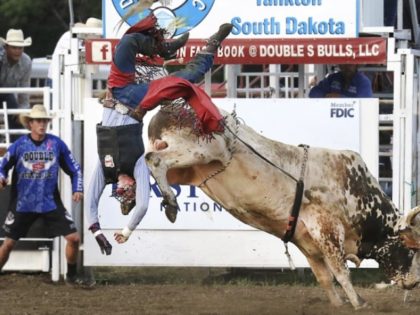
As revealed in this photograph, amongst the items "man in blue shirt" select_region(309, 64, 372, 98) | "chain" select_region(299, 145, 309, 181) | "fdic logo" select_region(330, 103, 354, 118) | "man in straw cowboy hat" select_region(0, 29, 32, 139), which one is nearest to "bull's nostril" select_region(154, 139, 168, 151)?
"chain" select_region(299, 145, 309, 181)

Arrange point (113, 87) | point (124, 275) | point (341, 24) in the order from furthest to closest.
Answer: point (124, 275), point (341, 24), point (113, 87)

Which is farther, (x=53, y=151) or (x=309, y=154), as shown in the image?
(x=53, y=151)

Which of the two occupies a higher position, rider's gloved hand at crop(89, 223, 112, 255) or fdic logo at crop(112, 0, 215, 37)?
fdic logo at crop(112, 0, 215, 37)

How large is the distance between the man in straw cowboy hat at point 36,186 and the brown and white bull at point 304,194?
2505 mm

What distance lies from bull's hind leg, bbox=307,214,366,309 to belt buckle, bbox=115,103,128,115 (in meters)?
1.69

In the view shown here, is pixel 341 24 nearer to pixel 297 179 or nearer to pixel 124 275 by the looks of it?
pixel 297 179

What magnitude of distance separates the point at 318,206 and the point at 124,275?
355 cm

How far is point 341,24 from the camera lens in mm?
12133

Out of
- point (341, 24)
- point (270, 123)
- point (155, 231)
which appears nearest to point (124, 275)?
point (155, 231)

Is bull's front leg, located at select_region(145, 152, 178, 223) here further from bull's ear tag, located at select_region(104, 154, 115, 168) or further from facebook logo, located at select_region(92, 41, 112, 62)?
facebook logo, located at select_region(92, 41, 112, 62)

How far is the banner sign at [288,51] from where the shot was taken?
1199 centimetres

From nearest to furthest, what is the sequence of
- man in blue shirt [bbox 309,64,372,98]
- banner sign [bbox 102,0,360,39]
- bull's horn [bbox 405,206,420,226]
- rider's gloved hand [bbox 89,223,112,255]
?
1. rider's gloved hand [bbox 89,223,112,255]
2. bull's horn [bbox 405,206,420,226]
3. banner sign [bbox 102,0,360,39]
4. man in blue shirt [bbox 309,64,372,98]

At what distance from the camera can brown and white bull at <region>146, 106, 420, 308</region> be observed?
387 inches

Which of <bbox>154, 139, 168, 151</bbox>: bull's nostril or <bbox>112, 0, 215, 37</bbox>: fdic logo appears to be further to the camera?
<bbox>112, 0, 215, 37</bbox>: fdic logo
